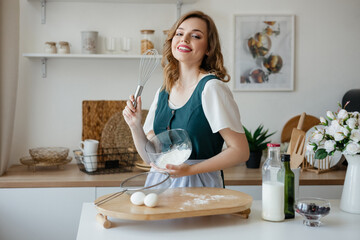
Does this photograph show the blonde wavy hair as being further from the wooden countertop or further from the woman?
the wooden countertop

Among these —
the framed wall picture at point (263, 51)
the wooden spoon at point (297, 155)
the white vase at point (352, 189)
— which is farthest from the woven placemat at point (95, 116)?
the white vase at point (352, 189)

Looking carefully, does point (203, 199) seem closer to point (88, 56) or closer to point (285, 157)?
point (285, 157)

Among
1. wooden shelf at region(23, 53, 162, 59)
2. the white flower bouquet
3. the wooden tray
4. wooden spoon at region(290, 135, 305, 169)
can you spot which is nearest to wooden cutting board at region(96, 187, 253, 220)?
the wooden tray

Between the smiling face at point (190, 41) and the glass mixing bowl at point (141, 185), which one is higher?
the smiling face at point (190, 41)

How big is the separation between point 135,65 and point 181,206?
1.77 meters

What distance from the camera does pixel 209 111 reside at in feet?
5.50

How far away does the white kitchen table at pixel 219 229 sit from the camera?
1307 millimetres

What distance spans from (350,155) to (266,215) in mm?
439

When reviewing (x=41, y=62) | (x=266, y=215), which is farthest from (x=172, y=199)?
(x=41, y=62)

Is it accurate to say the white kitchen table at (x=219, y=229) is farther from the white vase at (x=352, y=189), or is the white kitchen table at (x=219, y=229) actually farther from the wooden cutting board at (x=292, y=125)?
the wooden cutting board at (x=292, y=125)

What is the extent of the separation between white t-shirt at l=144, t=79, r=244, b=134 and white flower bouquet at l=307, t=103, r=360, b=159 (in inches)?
12.0

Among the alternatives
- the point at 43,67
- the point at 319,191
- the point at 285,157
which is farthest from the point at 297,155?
the point at 43,67

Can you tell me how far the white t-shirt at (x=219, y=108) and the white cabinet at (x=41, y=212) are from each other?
110cm

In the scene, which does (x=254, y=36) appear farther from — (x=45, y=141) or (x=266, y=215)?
(x=266, y=215)
